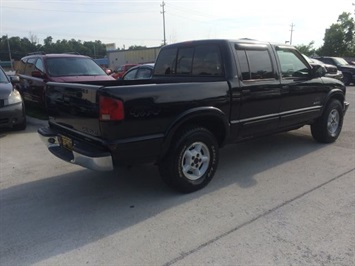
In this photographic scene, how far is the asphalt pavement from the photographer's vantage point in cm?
294

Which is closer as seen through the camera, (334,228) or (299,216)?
(334,228)

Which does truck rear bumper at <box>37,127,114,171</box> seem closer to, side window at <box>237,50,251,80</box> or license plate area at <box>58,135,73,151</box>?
license plate area at <box>58,135,73,151</box>

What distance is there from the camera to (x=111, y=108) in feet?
11.0

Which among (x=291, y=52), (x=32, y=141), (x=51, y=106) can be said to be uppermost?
(x=291, y=52)

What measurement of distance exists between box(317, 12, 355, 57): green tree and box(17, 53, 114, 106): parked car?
209 feet

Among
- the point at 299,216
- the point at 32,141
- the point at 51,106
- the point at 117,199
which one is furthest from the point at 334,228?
the point at 32,141

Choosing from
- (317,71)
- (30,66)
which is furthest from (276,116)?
(30,66)

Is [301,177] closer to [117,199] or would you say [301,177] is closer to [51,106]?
[117,199]

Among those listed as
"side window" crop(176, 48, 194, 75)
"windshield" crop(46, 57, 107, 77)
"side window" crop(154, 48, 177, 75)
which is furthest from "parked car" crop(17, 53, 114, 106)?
"side window" crop(176, 48, 194, 75)

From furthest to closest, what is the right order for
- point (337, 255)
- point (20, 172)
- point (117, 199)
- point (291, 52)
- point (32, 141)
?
point (32, 141) → point (291, 52) → point (20, 172) → point (117, 199) → point (337, 255)

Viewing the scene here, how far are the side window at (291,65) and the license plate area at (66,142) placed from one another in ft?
10.8

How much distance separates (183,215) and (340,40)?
229ft

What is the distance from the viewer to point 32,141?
686 centimetres

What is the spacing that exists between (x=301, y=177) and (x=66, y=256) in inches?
125
